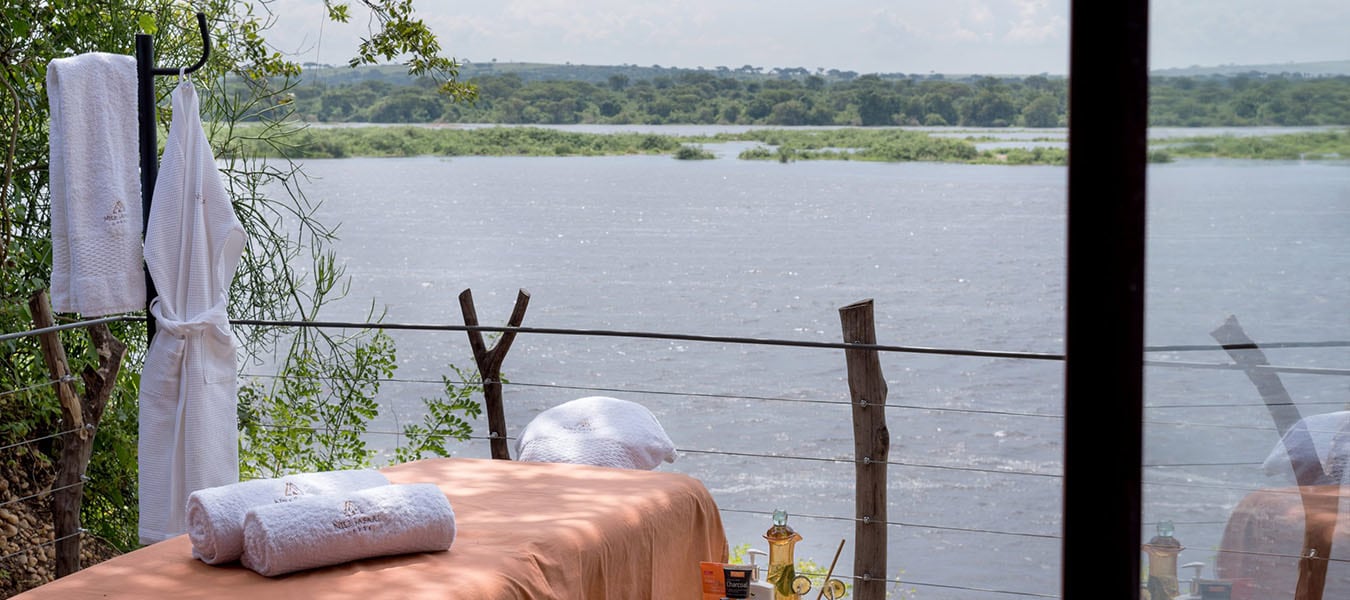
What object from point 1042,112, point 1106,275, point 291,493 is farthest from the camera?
point 1042,112

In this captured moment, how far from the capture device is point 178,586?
2.01 meters

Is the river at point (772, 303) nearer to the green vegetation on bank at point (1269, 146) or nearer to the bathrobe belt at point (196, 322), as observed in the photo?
the bathrobe belt at point (196, 322)

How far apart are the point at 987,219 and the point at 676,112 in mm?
10498

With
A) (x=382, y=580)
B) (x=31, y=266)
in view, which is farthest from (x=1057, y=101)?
(x=382, y=580)

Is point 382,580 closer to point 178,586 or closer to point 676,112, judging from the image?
point 178,586

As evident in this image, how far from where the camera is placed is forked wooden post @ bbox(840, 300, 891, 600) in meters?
3.34

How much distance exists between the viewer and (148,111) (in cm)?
313

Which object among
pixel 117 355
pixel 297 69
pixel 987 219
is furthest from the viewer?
pixel 987 219

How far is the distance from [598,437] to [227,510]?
1055mm

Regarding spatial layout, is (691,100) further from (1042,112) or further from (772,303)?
(1042,112)

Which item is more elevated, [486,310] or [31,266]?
[31,266]

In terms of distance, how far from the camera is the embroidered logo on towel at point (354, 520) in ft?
6.98

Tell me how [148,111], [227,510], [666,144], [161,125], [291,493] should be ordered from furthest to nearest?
[666,144], [161,125], [148,111], [291,493], [227,510]

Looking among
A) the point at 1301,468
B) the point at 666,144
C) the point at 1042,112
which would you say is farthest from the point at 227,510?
the point at 666,144
